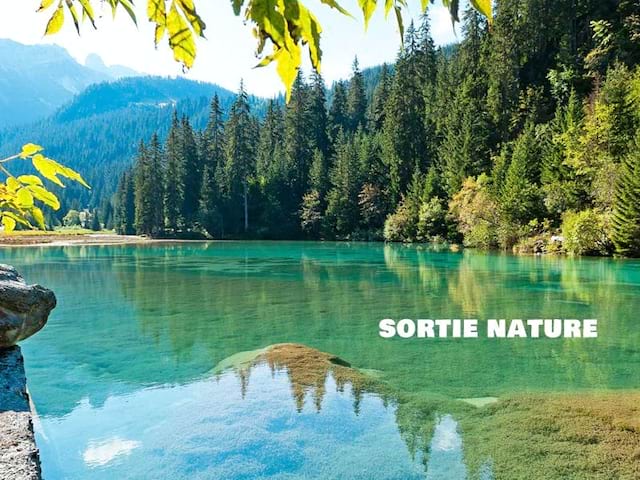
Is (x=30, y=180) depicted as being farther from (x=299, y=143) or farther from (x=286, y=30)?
(x=299, y=143)

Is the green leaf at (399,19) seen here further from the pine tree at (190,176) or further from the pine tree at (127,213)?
the pine tree at (127,213)

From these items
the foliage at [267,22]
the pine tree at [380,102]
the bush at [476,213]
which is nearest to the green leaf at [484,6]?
the foliage at [267,22]

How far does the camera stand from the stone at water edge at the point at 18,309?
4875 mm

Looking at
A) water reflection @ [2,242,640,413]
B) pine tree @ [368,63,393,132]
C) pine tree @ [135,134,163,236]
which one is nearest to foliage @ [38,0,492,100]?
water reflection @ [2,242,640,413]

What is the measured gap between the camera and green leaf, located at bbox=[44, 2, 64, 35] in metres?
1.18

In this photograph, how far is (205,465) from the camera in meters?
5.46

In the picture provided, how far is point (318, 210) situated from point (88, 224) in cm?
8325

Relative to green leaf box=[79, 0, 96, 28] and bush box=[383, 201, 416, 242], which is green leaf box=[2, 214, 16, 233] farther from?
bush box=[383, 201, 416, 242]

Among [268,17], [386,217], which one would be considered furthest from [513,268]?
[386,217]

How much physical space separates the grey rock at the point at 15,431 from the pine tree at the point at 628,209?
30.0m

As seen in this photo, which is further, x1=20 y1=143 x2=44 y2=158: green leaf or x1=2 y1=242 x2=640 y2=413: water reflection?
x1=2 y1=242 x2=640 y2=413: water reflection

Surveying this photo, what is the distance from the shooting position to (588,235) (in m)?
31.1

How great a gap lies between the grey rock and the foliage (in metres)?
2.35

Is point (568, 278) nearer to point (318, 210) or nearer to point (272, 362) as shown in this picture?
point (272, 362)
